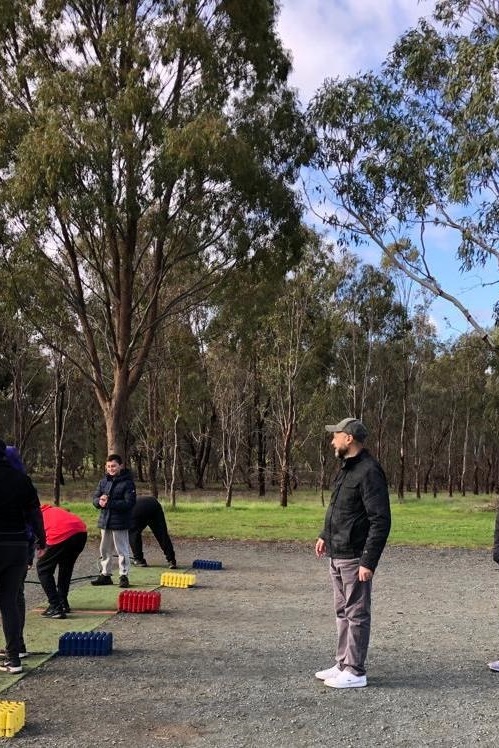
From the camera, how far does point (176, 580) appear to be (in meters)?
9.89

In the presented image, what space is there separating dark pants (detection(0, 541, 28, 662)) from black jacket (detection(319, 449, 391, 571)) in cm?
226

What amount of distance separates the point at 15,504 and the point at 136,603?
304 cm

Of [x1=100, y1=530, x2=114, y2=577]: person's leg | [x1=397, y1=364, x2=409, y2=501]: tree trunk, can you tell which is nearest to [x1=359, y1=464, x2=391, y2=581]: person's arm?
[x1=100, y1=530, x2=114, y2=577]: person's leg

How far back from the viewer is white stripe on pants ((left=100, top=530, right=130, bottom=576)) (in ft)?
30.8

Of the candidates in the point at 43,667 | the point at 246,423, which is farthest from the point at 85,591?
the point at 246,423

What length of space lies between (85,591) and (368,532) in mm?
5233

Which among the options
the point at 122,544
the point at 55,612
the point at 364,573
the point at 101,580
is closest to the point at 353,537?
the point at 364,573

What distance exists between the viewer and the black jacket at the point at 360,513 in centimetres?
516

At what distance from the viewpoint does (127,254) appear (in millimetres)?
15641

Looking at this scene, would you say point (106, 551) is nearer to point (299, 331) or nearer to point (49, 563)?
point (49, 563)

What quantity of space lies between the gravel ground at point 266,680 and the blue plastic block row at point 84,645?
0.41 ft

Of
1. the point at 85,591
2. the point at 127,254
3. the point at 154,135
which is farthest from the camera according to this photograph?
the point at 127,254

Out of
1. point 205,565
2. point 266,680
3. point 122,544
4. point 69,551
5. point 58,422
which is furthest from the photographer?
point 58,422

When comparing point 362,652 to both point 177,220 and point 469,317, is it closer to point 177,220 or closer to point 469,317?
point 177,220
